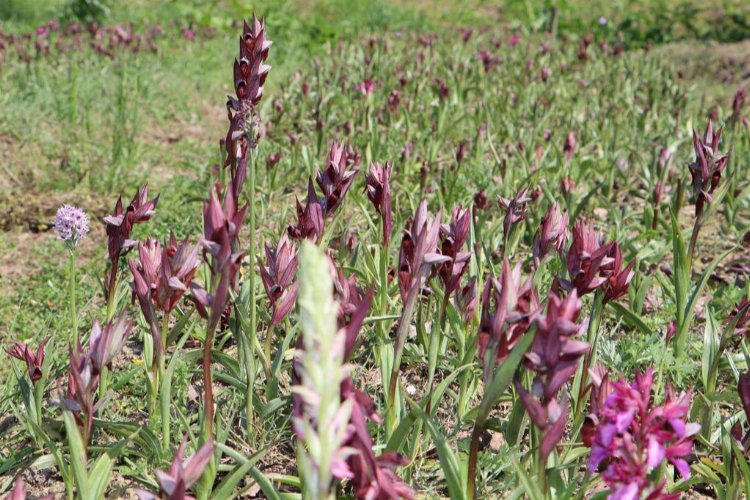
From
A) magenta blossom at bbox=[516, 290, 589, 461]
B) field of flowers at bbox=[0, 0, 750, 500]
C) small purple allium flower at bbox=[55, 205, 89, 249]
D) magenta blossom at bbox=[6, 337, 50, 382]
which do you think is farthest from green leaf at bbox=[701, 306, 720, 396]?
magenta blossom at bbox=[6, 337, 50, 382]

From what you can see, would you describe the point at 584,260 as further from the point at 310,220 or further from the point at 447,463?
the point at 310,220

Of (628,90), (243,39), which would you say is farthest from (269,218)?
(628,90)

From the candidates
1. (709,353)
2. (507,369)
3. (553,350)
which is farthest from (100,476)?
(709,353)

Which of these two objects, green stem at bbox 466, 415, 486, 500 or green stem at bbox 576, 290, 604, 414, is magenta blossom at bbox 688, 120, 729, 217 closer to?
green stem at bbox 576, 290, 604, 414

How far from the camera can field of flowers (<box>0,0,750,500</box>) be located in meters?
1.64

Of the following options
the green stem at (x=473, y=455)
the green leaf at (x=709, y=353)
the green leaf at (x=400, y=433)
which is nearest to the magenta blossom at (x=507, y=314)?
the green stem at (x=473, y=455)

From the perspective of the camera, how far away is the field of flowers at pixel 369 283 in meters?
1.64

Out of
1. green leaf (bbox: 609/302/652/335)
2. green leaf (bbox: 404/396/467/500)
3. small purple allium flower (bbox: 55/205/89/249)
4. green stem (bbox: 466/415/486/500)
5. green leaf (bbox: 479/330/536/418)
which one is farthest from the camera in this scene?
green leaf (bbox: 609/302/652/335)

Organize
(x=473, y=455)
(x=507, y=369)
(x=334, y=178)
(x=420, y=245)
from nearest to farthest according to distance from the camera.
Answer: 1. (x=507, y=369)
2. (x=473, y=455)
3. (x=420, y=245)
4. (x=334, y=178)

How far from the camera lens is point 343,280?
226 cm

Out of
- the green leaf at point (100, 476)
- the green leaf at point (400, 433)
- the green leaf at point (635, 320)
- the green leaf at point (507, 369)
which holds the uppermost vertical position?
the green leaf at point (507, 369)

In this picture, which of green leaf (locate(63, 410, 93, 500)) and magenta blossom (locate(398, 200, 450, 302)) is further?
magenta blossom (locate(398, 200, 450, 302))

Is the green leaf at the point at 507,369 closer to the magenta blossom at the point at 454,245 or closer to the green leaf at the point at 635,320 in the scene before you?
the magenta blossom at the point at 454,245

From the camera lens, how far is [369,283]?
3.01 metres
